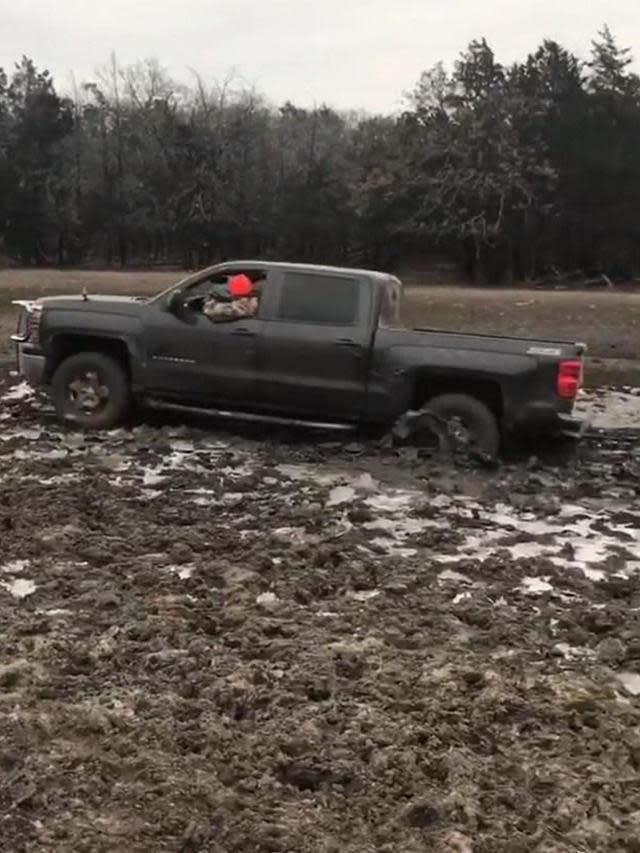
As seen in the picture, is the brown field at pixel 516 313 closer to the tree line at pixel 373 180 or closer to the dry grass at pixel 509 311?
the dry grass at pixel 509 311

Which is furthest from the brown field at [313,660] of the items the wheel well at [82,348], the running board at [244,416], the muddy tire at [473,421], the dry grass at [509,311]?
the dry grass at [509,311]

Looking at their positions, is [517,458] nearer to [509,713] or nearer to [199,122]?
[509,713]

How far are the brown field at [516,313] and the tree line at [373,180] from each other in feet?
40.4

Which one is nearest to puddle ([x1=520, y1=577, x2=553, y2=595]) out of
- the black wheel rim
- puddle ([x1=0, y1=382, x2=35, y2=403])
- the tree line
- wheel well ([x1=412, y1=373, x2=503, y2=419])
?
wheel well ([x1=412, y1=373, x2=503, y2=419])

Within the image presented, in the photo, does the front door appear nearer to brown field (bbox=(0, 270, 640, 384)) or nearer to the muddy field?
the muddy field

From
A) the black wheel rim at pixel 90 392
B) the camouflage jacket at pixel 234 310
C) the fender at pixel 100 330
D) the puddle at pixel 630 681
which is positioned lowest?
the puddle at pixel 630 681

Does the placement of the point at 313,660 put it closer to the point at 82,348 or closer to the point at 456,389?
the point at 456,389

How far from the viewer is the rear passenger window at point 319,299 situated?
1105cm

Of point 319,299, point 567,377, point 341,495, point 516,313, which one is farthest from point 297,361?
point 516,313

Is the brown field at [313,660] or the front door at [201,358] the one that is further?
the front door at [201,358]

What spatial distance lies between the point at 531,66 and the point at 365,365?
42747 millimetres

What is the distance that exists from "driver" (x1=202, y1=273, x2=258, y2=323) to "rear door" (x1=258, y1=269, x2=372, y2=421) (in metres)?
0.20

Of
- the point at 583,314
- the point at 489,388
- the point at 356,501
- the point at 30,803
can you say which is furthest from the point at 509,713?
the point at 583,314

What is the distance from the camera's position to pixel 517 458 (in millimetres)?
10953
